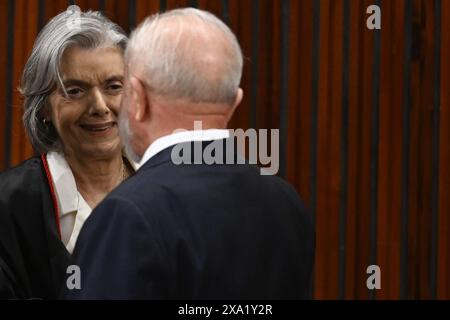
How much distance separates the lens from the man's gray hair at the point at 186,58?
1.26m

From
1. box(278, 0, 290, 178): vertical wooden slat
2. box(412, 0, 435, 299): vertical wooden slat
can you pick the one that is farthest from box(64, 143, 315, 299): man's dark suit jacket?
box(412, 0, 435, 299): vertical wooden slat

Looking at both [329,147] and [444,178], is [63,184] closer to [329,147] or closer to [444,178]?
[329,147]

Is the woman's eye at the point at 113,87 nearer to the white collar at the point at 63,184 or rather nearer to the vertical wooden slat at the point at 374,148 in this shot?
the white collar at the point at 63,184

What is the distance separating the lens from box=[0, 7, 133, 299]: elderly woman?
Answer: 1.79m

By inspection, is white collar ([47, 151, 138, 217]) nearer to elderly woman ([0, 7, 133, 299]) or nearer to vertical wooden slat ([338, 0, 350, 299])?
elderly woman ([0, 7, 133, 299])

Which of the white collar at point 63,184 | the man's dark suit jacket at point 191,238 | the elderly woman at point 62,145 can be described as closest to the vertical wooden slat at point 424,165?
the elderly woman at point 62,145

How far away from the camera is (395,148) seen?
2484 mm

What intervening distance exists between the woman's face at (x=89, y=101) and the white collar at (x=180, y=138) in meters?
0.62

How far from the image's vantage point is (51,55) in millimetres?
1872

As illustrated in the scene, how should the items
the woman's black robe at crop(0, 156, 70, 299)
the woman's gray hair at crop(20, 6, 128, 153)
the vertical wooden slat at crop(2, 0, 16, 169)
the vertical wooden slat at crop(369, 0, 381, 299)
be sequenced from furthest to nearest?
the vertical wooden slat at crop(369, 0, 381, 299) < the vertical wooden slat at crop(2, 0, 16, 169) < the woman's gray hair at crop(20, 6, 128, 153) < the woman's black robe at crop(0, 156, 70, 299)

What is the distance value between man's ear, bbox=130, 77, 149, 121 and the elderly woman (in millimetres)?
557

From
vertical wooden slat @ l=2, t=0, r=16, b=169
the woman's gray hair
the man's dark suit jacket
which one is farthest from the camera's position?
vertical wooden slat @ l=2, t=0, r=16, b=169
